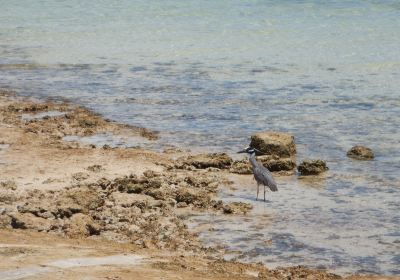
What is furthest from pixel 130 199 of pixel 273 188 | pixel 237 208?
pixel 273 188

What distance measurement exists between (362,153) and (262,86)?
6.77m

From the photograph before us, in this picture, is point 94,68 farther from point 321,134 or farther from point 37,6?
point 37,6

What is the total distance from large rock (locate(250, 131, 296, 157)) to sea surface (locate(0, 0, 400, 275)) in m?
0.38

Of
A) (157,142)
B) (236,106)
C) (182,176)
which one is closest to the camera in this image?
(182,176)

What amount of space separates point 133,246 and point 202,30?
70.5 ft

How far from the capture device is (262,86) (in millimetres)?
20641

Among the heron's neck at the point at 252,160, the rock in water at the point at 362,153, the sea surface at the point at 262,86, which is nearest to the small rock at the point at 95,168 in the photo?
the sea surface at the point at 262,86

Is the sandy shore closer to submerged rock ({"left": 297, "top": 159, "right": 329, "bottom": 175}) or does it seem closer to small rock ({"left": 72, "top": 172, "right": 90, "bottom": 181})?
small rock ({"left": 72, "top": 172, "right": 90, "bottom": 181})

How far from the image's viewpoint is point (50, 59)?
25406 millimetres

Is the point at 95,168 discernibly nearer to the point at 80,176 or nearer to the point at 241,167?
the point at 80,176

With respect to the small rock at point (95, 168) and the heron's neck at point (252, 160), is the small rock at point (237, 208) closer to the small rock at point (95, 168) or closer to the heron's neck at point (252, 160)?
the heron's neck at point (252, 160)

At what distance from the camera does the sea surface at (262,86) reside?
1102cm

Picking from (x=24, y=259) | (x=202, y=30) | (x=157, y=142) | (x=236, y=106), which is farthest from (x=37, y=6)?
(x=24, y=259)

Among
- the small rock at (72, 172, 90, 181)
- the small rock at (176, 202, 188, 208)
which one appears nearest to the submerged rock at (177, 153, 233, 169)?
the small rock at (72, 172, 90, 181)
